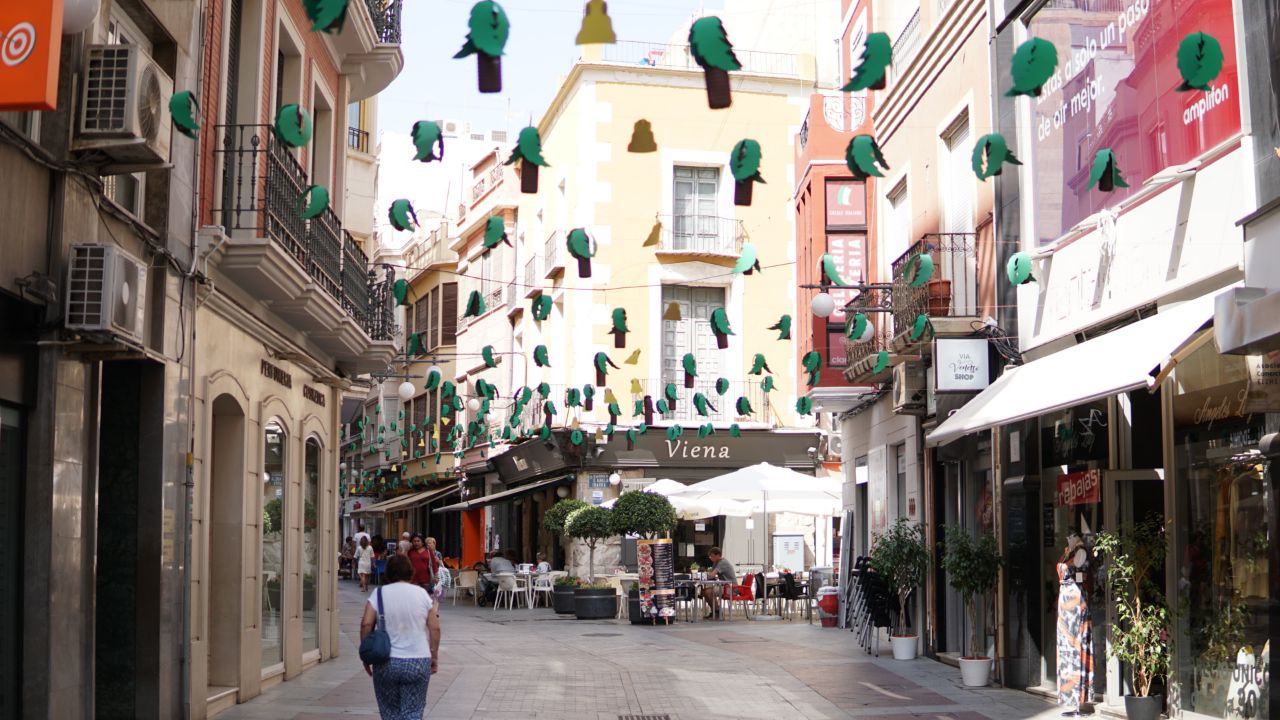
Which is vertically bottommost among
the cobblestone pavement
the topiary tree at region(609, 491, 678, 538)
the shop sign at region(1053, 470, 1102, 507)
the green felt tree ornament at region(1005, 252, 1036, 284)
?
the cobblestone pavement

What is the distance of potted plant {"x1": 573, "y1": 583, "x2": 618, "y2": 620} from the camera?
2739 cm

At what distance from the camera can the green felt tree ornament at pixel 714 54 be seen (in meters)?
7.69

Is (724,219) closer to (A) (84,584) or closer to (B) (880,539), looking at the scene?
(B) (880,539)

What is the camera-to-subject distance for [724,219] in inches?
1346

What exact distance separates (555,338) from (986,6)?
66.9 ft

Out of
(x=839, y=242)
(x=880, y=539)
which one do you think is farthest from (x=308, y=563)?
(x=839, y=242)

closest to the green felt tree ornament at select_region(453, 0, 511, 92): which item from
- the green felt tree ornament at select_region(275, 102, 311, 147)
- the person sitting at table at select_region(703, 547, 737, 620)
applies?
the green felt tree ornament at select_region(275, 102, 311, 147)

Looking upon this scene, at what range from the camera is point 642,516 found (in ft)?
88.6

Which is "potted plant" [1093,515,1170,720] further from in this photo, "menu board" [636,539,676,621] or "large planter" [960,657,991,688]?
"menu board" [636,539,676,621]

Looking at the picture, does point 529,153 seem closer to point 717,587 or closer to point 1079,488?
point 1079,488

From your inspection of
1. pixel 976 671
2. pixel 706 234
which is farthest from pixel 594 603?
pixel 976 671

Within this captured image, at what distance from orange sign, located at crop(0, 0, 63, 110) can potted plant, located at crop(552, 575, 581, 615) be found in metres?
21.6

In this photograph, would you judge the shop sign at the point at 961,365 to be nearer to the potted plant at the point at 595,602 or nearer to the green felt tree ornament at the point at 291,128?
the green felt tree ornament at the point at 291,128

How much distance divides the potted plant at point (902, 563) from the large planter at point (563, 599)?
37.1 ft
